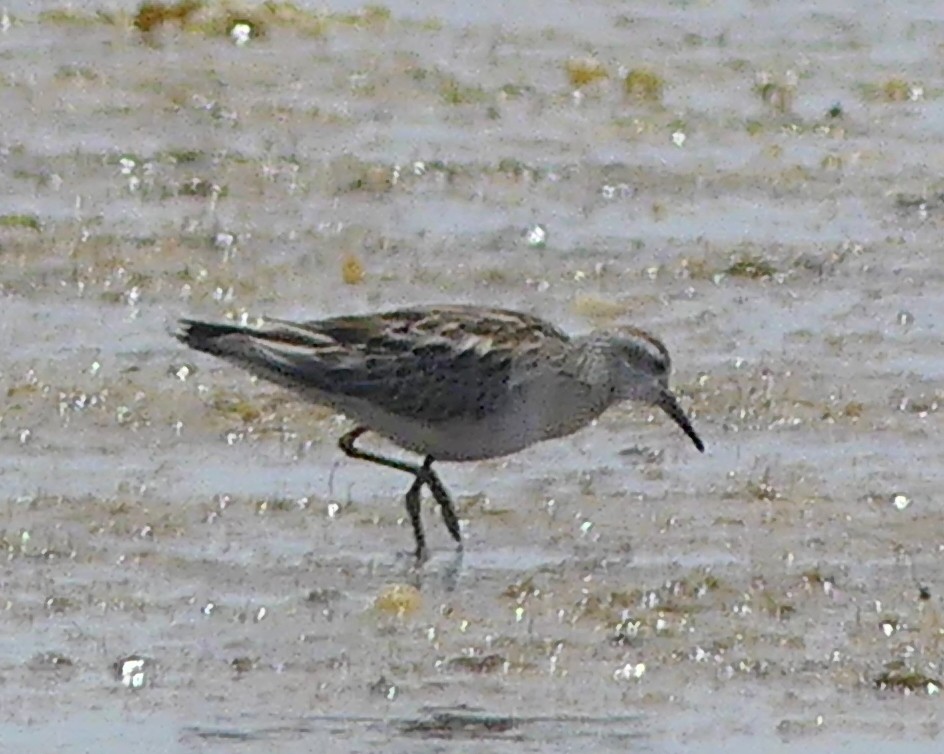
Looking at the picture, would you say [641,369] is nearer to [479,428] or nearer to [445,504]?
[479,428]

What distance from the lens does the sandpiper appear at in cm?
995

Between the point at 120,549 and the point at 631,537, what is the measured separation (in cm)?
142

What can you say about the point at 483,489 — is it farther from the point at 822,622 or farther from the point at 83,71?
the point at 83,71

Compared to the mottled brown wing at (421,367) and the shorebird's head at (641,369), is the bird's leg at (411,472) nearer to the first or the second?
the mottled brown wing at (421,367)

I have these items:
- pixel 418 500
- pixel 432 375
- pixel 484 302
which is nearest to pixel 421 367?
pixel 432 375

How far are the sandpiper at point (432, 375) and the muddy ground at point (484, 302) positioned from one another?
0.81 ft

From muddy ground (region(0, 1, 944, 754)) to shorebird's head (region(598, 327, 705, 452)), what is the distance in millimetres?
251

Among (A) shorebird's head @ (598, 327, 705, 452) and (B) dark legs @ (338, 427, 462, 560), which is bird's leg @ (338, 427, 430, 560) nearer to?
(B) dark legs @ (338, 427, 462, 560)

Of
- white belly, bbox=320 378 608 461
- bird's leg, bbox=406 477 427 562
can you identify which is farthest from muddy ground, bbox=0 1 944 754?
white belly, bbox=320 378 608 461

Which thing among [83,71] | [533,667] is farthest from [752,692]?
[83,71]

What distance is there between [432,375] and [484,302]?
8.24ft

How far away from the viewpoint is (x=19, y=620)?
8.80 m

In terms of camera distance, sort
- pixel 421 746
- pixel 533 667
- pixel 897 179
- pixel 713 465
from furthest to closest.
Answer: pixel 897 179
pixel 713 465
pixel 533 667
pixel 421 746

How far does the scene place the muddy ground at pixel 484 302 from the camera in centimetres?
845
